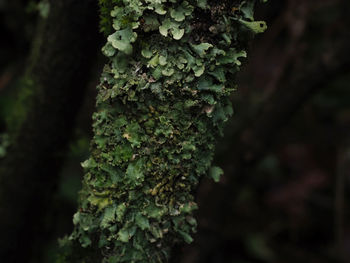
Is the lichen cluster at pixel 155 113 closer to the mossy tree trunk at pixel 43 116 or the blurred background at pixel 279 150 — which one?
the mossy tree trunk at pixel 43 116

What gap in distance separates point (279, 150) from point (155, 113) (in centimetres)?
231

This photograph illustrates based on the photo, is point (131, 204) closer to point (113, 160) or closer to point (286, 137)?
point (113, 160)

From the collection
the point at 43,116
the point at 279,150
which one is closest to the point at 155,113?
the point at 43,116

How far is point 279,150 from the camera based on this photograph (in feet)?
9.66

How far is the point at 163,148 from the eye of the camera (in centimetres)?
76

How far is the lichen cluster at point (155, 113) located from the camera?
2.35 ft

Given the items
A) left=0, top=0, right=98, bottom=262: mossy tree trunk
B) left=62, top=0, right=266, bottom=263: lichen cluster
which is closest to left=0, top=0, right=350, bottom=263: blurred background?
left=0, top=0, right=98, bottom=262: mossy tree trunk

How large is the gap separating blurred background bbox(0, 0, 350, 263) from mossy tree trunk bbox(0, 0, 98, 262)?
45cm

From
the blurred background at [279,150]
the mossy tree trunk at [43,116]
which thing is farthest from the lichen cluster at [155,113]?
the blurred background at [279,150]

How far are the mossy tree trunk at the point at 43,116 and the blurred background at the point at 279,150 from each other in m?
0.45

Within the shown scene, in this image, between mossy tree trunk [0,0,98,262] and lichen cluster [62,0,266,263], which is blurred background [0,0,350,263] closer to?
mossy tree trunk [0,0,98,262]

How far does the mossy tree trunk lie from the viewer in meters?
1.18

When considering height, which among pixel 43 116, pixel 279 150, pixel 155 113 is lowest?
pixel 279 150

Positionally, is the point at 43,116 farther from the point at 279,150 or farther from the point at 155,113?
the point at 279,150
